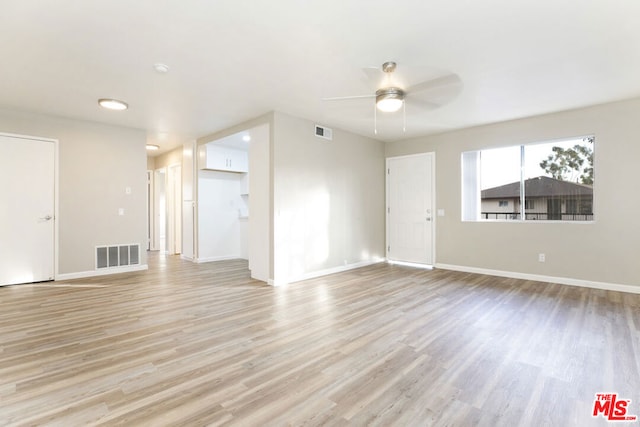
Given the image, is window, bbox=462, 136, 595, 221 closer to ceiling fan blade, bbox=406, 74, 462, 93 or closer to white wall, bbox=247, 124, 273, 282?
ceiling fan blade, bbox=406, 74, 462, 93

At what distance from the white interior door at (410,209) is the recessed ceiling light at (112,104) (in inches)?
A: 192

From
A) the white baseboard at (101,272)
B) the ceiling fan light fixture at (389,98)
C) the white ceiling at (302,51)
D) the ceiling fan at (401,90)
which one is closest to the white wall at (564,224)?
the white ceiling at (302,51)

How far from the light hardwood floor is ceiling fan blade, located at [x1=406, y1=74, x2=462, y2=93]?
2.57m

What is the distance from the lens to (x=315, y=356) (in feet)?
A: 7.82

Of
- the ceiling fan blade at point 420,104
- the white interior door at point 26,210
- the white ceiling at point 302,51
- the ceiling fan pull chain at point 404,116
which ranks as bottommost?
the white interior door at point 26,210

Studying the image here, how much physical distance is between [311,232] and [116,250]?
3493 mm

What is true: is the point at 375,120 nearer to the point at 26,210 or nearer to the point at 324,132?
Answer: the point at 324,132

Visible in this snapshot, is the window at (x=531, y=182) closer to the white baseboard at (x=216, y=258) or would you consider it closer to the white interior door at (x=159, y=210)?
the white baseboard at (x=216, y=258)

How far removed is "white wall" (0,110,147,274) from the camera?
485cm

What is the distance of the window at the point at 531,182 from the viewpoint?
15.0ft

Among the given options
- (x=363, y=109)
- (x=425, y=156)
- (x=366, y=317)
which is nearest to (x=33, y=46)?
(x=363, y=109)

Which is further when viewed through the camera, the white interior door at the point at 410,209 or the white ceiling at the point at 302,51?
the white interior door at the point at 410,209

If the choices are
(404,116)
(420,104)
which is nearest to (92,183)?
(404,116)

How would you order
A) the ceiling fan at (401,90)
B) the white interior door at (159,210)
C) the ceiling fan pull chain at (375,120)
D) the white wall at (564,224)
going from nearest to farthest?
the ceiling fan at (401,90)
the white wall at (564,224)
the ceiling fan pull chain at (375,120)
the white interior door at (159,210)
